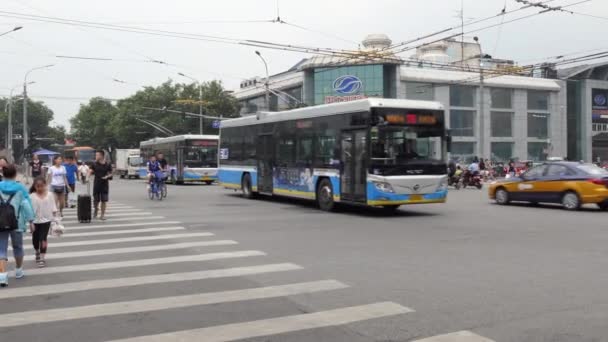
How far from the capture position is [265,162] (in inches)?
814

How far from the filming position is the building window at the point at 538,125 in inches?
2719

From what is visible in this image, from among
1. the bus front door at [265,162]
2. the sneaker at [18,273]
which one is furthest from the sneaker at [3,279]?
the bus front door at [265,162]

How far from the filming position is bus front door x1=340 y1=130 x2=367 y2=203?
1543 centimetres

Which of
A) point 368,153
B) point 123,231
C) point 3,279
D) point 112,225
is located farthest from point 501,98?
point 3,279

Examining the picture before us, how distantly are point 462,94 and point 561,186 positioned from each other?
4902cm

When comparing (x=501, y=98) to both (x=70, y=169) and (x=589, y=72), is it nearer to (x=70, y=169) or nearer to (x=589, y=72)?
(x=589, y=72)

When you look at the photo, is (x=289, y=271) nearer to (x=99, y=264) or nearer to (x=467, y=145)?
(x=99, y=264)

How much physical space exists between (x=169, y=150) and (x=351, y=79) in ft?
88.9

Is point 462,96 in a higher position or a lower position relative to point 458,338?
higher

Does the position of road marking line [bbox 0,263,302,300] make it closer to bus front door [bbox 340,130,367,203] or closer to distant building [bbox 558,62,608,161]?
bus front door [bbox 340,130,367,203]

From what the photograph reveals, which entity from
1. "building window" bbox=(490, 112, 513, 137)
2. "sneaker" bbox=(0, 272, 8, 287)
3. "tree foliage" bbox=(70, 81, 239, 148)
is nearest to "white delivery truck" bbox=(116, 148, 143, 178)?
"tree foliage" bbox=(70, 81, 239, 148)

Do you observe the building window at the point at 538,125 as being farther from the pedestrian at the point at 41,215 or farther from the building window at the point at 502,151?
the pedestrian at the point at 41,215

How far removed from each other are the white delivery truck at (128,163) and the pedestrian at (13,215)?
4208cm

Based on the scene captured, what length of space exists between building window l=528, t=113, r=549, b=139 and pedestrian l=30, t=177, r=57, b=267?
67090mm
